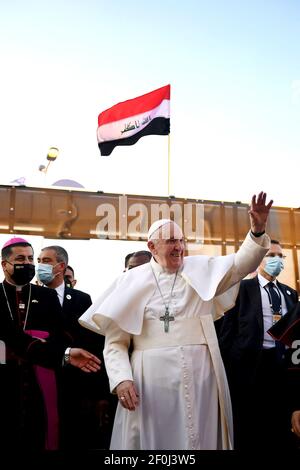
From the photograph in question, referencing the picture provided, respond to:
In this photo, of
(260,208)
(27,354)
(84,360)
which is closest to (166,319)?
(84,360)

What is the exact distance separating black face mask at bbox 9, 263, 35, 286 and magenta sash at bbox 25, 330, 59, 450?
1.38ft

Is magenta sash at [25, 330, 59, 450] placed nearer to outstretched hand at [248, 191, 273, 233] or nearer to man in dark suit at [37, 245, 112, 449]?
man in dark suit at [37, 245, 112, 449]

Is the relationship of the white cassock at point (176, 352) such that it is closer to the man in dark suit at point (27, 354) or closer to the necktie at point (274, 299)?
the man in dark suit at point (27, 354)

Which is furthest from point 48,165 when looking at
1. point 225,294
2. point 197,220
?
point 225,294

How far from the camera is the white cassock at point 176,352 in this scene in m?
3.23

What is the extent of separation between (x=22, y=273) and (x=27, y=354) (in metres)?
0.68

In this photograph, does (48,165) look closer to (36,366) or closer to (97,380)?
(97,380)

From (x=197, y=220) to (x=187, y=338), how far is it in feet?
16.8

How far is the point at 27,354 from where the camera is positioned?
388 centimetres

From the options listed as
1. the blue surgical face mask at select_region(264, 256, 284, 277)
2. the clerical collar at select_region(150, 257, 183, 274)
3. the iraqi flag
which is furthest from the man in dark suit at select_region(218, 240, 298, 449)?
the iraqi flag

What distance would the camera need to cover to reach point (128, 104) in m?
8.79

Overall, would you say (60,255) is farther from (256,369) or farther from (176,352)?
(176,352)

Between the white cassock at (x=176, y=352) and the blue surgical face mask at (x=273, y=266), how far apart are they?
170 cm

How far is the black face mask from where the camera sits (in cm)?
421
